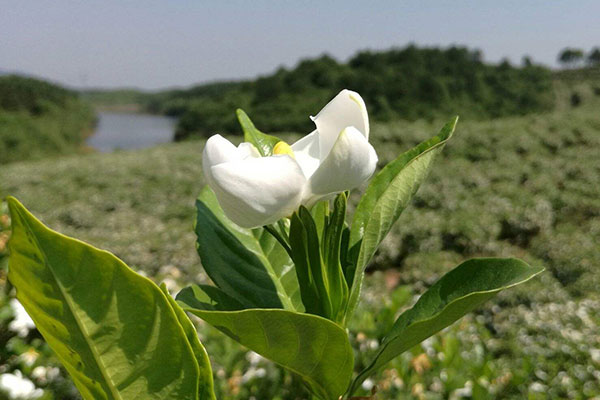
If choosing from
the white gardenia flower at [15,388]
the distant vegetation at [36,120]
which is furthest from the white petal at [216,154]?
the distant vegetation at [36,120]

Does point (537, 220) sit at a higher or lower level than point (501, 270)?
lower

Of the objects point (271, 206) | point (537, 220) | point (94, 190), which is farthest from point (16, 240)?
point (94, 190)

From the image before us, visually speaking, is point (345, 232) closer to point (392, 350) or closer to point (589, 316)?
point (392, 350)

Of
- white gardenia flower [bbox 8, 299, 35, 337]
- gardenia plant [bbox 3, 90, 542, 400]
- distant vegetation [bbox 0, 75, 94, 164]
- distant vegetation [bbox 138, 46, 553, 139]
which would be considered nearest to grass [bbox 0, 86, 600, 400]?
white gardenia flower [bbox 8, 299, 35, 337]

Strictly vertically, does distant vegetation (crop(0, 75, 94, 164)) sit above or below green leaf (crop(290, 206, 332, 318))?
below

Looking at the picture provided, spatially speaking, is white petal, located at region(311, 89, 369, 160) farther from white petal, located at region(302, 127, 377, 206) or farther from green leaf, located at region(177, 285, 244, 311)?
green leaf, located at region(177, 285, 244, 311)

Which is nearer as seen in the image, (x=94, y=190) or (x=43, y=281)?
(x=43, y=281)
